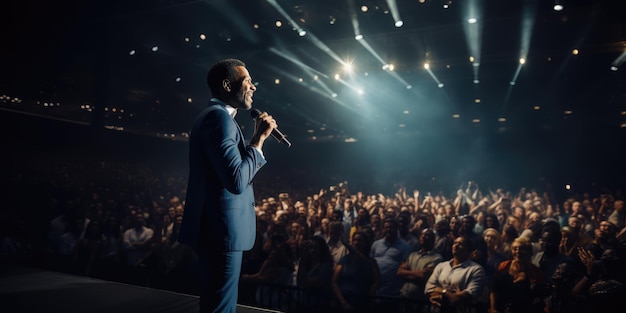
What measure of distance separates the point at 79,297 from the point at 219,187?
170 cm

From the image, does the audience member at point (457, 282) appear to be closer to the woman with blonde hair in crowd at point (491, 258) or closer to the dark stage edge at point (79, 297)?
the woman with blonde hair in crowd at point (491, 258)

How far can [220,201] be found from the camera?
139 cm

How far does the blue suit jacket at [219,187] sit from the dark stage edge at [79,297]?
41.9 inches

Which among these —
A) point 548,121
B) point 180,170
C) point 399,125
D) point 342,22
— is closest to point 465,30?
point 342,22

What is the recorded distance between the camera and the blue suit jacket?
135 cm

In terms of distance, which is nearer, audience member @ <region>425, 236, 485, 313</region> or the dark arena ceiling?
audience member @ <region>425, 236, 485, 313</region>

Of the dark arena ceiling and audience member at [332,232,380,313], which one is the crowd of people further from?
the dark arena ceiling

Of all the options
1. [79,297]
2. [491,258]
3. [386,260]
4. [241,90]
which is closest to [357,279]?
[386,260]

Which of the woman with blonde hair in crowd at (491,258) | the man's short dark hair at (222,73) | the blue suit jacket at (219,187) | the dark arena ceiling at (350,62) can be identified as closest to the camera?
the blue suit jacket at (219,187)

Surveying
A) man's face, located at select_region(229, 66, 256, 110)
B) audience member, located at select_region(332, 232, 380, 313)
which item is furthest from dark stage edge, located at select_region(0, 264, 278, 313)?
audience member, located at select_region(332, 232, 380, 313)

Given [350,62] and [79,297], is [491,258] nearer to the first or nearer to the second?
[79,297]

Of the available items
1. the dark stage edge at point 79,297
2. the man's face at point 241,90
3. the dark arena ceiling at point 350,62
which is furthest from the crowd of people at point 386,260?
the dark arena ceiling at point 350,62

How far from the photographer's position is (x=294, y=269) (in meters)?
4.37

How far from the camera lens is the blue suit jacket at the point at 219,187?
135cm
